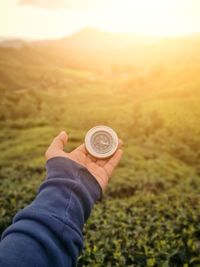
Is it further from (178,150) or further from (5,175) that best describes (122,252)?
(178,150)

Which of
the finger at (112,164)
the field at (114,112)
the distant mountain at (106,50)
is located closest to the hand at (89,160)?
the finger at (112,164)

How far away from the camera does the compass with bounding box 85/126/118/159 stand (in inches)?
72.1

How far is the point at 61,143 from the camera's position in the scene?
1691 mm

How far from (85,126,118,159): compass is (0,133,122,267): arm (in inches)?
13.9

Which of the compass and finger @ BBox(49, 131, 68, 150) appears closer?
finger @ BBox(49, 131, 68, 150)

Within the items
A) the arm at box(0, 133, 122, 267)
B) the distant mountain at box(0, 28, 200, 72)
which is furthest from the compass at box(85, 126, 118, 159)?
the distant mountain at box(0, 28, 200, 72)

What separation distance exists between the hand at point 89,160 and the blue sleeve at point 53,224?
A: 0.35 ft

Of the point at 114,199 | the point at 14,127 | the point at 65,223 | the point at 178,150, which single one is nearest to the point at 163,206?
the point at 114,199

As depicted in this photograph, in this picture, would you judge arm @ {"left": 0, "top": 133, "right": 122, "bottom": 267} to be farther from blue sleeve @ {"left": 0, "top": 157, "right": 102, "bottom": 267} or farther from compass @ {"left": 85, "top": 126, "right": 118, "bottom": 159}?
compass @ {"left": 85, "top": 126, "right": 118, "bottom": 159}

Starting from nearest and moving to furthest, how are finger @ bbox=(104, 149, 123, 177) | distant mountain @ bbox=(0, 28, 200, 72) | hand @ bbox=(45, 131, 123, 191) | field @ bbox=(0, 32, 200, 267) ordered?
hand @ bbox=(45, 131, 123, 191) < finger @ bbox=(104, 149, 123, 177) < field @ bbox=(0, 32, 200, 267) < distant mountain @ bbox=(0, 28, 200, 72)

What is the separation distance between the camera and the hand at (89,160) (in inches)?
59.0

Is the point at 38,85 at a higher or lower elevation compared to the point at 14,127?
higher

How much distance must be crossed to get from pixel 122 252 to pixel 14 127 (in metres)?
4.52

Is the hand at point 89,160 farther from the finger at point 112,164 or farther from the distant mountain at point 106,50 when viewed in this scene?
the distant mountain at point 106,50
